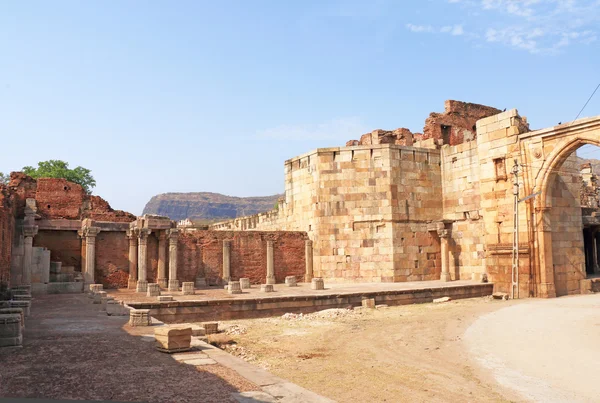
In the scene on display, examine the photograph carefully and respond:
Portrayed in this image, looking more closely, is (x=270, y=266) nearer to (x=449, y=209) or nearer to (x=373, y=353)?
(x=449, y=209)

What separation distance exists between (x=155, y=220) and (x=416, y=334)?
554 inches

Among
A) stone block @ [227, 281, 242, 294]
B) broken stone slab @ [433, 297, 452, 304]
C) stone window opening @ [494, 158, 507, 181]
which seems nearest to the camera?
stone block @ [227, 281, 242, 294]

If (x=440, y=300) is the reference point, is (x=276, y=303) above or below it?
above

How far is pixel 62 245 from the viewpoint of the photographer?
79.3ft

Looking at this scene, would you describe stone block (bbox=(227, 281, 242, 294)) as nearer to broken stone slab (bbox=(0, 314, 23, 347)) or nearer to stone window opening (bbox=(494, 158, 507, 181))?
broken stone slab (bbox=(0, 314, 23, 347))

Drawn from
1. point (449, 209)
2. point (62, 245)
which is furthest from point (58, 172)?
point (449, 209)

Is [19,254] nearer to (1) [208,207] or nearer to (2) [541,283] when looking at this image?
(2) [541,283]

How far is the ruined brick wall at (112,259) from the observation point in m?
23.7

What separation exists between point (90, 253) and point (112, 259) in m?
1.59

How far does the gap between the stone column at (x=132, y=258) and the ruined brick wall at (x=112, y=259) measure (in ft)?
1.72

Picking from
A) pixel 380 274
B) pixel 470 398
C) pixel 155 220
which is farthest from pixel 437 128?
pixel 470 398

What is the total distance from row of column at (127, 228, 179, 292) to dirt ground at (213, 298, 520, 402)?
7.33 m

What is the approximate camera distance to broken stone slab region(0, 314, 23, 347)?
9000 mm

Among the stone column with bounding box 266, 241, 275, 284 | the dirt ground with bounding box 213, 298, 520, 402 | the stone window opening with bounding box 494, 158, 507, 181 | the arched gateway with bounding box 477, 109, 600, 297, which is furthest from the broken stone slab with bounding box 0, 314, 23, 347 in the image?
the stone window opening with bounding box 494, 158, 507, 181
